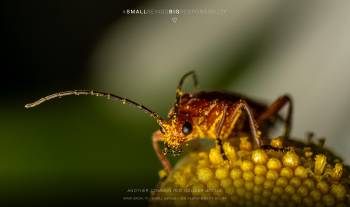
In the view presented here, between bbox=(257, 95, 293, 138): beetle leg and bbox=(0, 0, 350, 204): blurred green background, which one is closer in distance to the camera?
bbox=(257, 95, 293, 138): beetle leg

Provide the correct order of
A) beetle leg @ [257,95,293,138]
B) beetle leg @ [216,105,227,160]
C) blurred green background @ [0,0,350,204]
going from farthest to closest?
blurred green background @ [0,0,350,204] → beetle leg @ [257,95,293,138] → beetle leg @ [216,105,227,160]

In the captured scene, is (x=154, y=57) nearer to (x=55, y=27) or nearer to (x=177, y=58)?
(x=177, y=58)

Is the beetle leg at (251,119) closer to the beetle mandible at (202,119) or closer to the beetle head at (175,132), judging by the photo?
the beetle mandible at (202,119)

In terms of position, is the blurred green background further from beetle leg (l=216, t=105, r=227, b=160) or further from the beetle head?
beetle leg (l=216, t=105, r=227, b=160)

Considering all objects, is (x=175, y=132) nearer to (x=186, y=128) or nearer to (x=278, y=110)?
(x=186, y=128)

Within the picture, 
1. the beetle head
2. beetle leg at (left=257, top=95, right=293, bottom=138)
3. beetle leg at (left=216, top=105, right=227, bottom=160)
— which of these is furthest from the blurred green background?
beetle leg at (left=216, top=105, right=227, bottom=160)

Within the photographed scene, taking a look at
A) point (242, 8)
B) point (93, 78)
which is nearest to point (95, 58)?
point (93, 78)

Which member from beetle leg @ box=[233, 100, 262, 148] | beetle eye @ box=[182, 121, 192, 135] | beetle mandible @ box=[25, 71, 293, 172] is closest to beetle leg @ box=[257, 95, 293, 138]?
beetle mandible @ box=[25, 71, 293, 172]

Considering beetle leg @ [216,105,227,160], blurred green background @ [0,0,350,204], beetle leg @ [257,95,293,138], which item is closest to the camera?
beetle leg @ [216,105,227,160]
